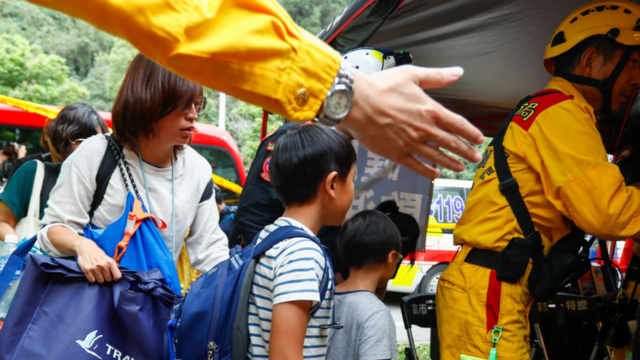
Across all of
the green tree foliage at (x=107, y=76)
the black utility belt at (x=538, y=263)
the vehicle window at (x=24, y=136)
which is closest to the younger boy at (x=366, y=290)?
the black utility belt at (x=538, y=263)

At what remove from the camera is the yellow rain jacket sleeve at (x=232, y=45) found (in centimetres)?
124

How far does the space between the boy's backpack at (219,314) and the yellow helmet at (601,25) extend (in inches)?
70.5

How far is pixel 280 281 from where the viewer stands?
6.84 ft

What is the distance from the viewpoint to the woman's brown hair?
2516 mm

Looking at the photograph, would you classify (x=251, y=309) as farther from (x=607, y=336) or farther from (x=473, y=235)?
(x=607, y=336)

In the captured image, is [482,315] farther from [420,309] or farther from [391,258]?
[420,309]

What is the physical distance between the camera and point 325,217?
2.49 m

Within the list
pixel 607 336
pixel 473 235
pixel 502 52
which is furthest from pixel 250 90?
Result: pixel 502 52

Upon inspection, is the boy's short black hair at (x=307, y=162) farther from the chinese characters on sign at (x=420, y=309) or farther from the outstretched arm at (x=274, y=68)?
the chinese characters on sign at (x=420, y=309)

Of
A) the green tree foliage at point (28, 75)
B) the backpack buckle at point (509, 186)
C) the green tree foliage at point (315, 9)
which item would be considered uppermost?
the green tree foliage at point (315, 9)

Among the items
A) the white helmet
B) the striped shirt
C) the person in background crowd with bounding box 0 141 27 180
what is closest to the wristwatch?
the striped shirt

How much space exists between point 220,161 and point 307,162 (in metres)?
11.5

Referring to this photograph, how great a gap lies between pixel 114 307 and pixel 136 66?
1001 millimetres

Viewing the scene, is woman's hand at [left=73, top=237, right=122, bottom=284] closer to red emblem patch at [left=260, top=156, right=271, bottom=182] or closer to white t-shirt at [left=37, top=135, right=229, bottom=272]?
white t-shirt at [left=37, top=135, right=229, bottom=272]
